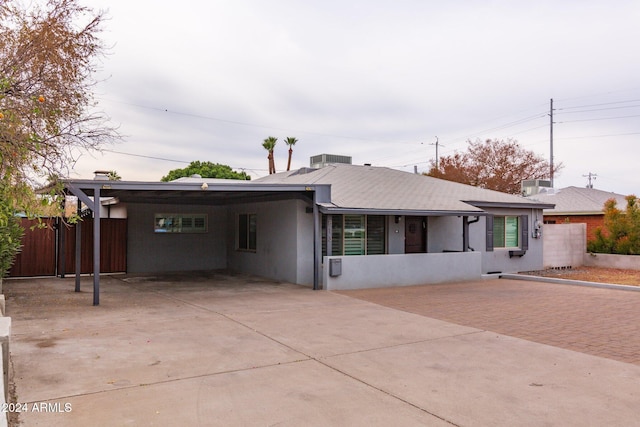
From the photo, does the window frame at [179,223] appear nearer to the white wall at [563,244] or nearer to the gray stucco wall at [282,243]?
the gray stucco wall at [282,243]

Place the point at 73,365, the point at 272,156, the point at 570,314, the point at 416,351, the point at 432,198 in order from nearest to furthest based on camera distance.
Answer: the point at 73,365
the point at 416,351
the point at 570,314
the point at 432,198
the point at 272,156

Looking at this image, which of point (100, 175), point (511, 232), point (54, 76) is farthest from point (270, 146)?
point (54, 76)

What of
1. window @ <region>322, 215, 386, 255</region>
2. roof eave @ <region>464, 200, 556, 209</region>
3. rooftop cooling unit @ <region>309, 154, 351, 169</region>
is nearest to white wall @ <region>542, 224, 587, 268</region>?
roof eave @ <region>464, 200, 556, 209</region>

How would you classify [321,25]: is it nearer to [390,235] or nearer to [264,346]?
[390,235]

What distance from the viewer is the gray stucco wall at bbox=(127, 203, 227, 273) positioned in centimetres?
1537

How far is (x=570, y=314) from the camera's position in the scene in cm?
897

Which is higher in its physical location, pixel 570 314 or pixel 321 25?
pixel 321 25

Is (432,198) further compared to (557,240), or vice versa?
(557,240)

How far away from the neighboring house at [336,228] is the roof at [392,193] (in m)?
0.04

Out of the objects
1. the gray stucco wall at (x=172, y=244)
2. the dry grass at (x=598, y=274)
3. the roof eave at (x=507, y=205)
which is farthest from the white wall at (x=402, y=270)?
the gray stucco wall at (x=172, y=244)

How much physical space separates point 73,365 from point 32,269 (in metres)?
9.88

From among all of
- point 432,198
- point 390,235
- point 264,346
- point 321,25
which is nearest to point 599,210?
point 432,198

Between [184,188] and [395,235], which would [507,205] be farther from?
[184,188]

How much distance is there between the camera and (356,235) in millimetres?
13633
